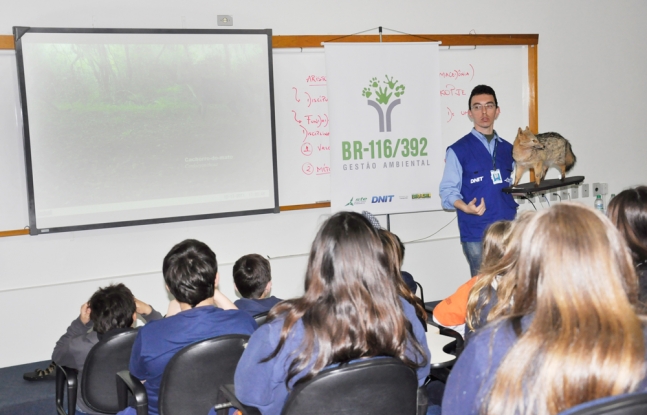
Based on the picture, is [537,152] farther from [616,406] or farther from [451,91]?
[616,406]

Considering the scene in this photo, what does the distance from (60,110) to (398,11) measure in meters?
2.76

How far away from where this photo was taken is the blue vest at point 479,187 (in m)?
4.20

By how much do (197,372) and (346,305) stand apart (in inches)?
28.9

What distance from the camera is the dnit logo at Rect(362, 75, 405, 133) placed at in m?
4.84

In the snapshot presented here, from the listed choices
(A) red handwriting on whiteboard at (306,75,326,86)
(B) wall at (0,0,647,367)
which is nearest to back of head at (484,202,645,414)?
(B) wall at (0,0,647,367)

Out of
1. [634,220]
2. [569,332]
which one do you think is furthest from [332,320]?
[634,220]

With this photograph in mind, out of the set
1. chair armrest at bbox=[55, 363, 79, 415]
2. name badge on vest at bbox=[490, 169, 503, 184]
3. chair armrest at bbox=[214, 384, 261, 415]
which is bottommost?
chair armrest at bbox=[55, 363, 79, 415]

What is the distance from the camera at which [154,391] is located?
2.25m

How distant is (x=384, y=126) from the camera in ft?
16.0

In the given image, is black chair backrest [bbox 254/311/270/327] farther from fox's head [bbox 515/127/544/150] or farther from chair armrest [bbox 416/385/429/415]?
fox's head [bbox 515/127/544/150]

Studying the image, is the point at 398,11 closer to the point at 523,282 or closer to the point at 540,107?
the point at 540,107

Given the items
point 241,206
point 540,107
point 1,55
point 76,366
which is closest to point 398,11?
point 540,107

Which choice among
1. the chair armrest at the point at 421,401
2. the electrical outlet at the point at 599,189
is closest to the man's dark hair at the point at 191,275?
the chair armrest at the point at 421,401

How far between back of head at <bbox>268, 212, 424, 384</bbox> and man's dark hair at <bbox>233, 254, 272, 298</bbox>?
1304mm
